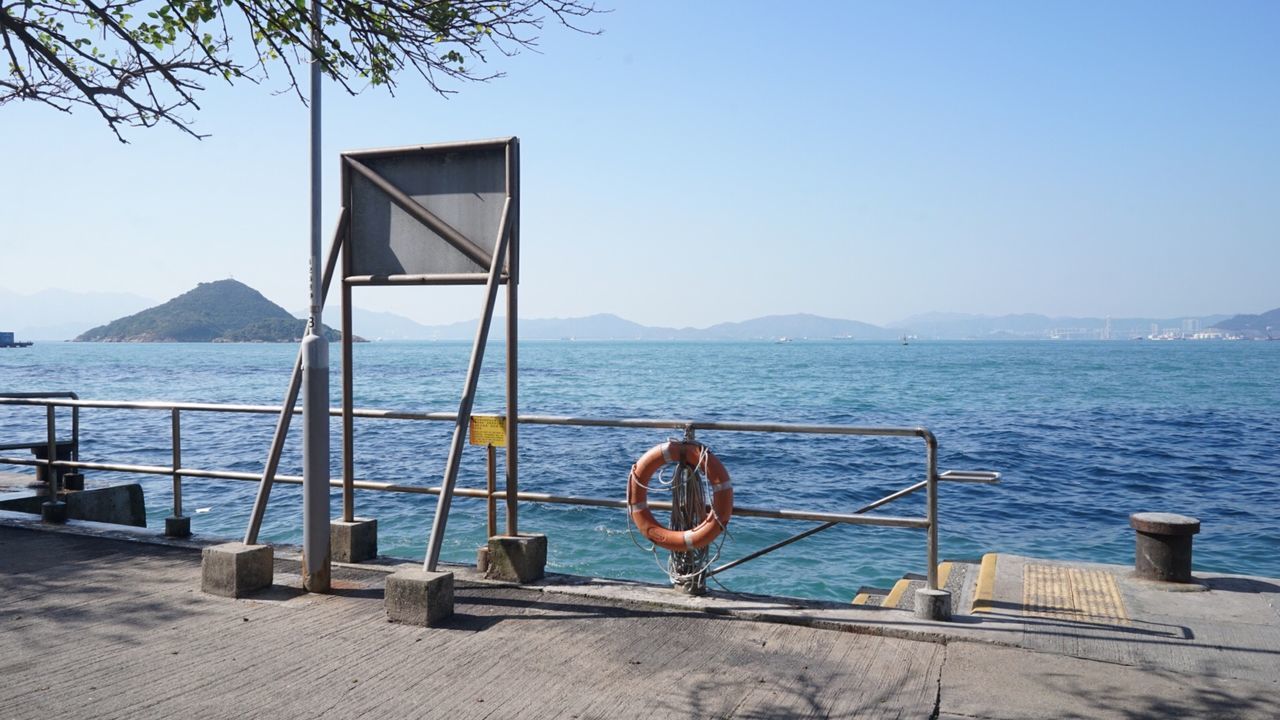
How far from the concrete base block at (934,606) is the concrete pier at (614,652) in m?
0.10

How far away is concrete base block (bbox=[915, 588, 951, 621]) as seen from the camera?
532 centimetres

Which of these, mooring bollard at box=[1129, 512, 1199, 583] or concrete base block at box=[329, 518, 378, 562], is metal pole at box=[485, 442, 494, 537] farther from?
mooring bollard at box=[1129, 512, 1199, 583]

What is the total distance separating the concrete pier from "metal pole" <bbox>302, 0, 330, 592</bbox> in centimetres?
23

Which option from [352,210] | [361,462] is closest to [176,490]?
[352,210]

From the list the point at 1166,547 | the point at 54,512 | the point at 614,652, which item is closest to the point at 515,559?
the point at 614,652

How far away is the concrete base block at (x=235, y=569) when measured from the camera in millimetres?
5766

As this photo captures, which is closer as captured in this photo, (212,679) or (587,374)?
(212,679)

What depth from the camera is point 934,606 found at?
532cm

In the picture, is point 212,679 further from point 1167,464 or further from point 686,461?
point 1167,464

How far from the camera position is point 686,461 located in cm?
589

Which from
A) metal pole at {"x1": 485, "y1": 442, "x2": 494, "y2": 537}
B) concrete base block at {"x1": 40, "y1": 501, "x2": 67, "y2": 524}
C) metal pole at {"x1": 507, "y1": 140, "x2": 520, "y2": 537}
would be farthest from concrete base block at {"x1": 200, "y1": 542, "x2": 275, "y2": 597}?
concrete base block at {"x1": 40, "y1": 501, "x2": 67, "y2": 524}

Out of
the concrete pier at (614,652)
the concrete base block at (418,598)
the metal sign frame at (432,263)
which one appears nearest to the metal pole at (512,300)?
the metal sign frame at (432,263)

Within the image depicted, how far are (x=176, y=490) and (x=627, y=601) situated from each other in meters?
4.34

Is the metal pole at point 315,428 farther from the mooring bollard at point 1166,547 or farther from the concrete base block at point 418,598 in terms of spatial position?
the mooring bollard at point 1166,547
